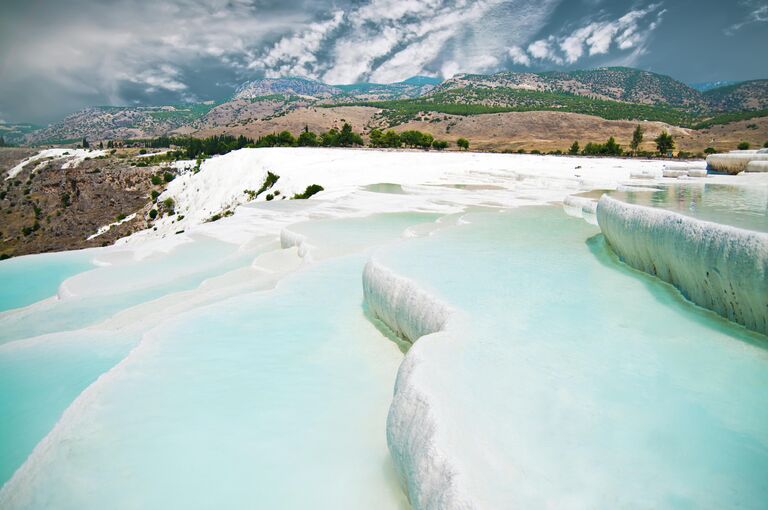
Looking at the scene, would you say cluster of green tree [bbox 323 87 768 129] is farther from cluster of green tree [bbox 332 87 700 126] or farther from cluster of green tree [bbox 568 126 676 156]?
cluster of green tree [bbox 568 126 676 156]

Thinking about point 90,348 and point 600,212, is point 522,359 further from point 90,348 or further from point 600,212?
point 90,348

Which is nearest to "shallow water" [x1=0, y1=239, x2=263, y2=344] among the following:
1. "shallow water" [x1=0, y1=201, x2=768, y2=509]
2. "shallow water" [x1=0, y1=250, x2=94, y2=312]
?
"shallow water" [x1=0, y1=201, x2=768, y2=509]

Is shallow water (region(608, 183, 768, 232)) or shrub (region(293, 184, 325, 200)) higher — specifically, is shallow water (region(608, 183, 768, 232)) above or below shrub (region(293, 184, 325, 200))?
above

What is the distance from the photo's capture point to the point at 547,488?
3.42m

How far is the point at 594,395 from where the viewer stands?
180 inches

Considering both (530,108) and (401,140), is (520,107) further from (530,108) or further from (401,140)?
(401,140)

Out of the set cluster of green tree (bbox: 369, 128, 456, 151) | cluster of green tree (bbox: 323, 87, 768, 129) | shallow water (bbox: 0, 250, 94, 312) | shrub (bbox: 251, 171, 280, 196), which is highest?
cluster of green tree (bbox: 323, 87, 768, 129)

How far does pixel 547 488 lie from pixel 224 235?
53.5ft

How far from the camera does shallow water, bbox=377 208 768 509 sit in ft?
11.4

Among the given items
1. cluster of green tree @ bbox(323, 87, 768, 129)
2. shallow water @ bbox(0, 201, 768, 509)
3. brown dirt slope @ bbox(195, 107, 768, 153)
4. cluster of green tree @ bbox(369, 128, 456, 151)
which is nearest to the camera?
shallow water @ bbox(0, 201, 768, 509)

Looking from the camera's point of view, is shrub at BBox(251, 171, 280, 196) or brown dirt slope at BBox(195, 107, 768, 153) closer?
shrub at BBox(251, 171, 280, 196)

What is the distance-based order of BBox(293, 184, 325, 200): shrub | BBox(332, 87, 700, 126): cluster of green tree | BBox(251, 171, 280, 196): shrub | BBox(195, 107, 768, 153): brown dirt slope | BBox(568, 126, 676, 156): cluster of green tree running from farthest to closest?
BBox(332, 87, 700, 126): cluster of green tree, BBox(195, 107, 768, 153): brown dirt slope, BBox(568, 126, 676, 156): cluster of green tree, BBox(251, 171, 280, 196): shrub, BBox(293, 184, 325, 200): shrub

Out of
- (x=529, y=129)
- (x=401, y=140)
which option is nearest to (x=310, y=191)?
(x=401, y=140)

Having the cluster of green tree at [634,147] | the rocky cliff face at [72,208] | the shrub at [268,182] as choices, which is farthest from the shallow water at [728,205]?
the rocky cliff face at [72,208]
